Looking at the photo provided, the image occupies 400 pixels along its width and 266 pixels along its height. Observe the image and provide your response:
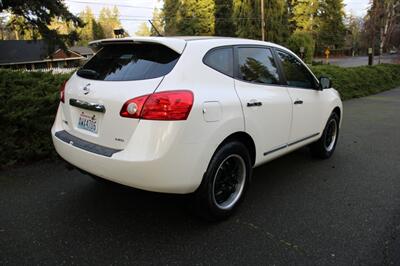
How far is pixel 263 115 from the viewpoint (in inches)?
136

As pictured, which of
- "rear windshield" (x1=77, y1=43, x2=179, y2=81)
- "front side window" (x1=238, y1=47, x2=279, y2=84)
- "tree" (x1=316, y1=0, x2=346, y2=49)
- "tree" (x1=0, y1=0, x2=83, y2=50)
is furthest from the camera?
"tree" (x1=316, y1=0, x2=346, y2=49)

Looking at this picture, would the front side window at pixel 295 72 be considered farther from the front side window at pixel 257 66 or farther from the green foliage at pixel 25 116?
the green foliage at pixel 25 116

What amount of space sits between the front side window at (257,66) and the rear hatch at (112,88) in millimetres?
817

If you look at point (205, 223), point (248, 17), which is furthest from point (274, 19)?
point (205, 223)

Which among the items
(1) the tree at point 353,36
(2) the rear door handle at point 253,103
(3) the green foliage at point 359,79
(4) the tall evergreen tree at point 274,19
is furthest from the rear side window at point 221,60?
(1) the tree at point 353,36

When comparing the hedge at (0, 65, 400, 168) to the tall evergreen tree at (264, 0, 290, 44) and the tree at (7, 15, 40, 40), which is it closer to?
the tree at (7, 15, 40, 40)

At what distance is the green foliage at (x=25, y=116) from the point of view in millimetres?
4488

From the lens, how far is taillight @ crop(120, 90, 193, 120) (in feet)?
8.53

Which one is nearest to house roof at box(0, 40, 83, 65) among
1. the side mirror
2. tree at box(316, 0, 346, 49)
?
the side mirror

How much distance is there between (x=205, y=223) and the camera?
3.18 meters

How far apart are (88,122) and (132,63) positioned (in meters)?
0.64

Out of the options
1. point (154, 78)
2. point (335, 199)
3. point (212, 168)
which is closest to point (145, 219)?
point (212, 168)

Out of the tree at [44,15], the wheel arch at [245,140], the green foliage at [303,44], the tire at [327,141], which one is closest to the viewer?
the wheel arch at [245,140]

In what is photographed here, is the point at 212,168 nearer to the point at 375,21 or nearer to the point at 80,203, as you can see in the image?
the point at 80,203
